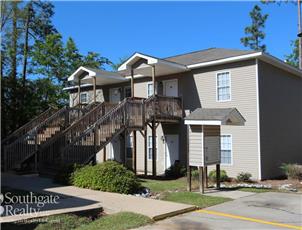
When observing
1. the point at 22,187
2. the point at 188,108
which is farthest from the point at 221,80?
the point at 22,187

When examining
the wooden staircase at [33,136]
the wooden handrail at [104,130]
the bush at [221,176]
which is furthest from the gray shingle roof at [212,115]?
the wooden staircase at [33,136]

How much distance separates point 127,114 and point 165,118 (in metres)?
2.43

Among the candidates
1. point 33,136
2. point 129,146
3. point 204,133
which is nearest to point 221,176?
point 204,133

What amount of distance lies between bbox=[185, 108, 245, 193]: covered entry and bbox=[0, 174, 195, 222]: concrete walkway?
277 centimetres

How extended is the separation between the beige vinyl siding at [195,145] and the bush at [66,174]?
4.25 metres

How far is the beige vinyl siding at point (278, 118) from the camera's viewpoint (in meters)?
17.1

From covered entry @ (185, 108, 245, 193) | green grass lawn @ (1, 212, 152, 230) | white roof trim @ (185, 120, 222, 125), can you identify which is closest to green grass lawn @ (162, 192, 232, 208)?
covered entry @ (185, 108, 245, 193)

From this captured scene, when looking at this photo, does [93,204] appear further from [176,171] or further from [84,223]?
[176,171]

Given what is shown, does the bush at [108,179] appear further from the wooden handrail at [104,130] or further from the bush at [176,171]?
the bush at [176,171]

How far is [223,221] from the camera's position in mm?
8383

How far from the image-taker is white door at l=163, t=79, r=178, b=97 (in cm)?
2023

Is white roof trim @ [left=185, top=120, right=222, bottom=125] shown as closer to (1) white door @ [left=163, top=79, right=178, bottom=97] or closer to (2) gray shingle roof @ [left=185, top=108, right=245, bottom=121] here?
(2) gray shingle roof @ [left=185, top=108, right=245, bottom=121]

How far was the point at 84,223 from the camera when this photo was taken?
819cm

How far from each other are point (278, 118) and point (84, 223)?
517 inches
